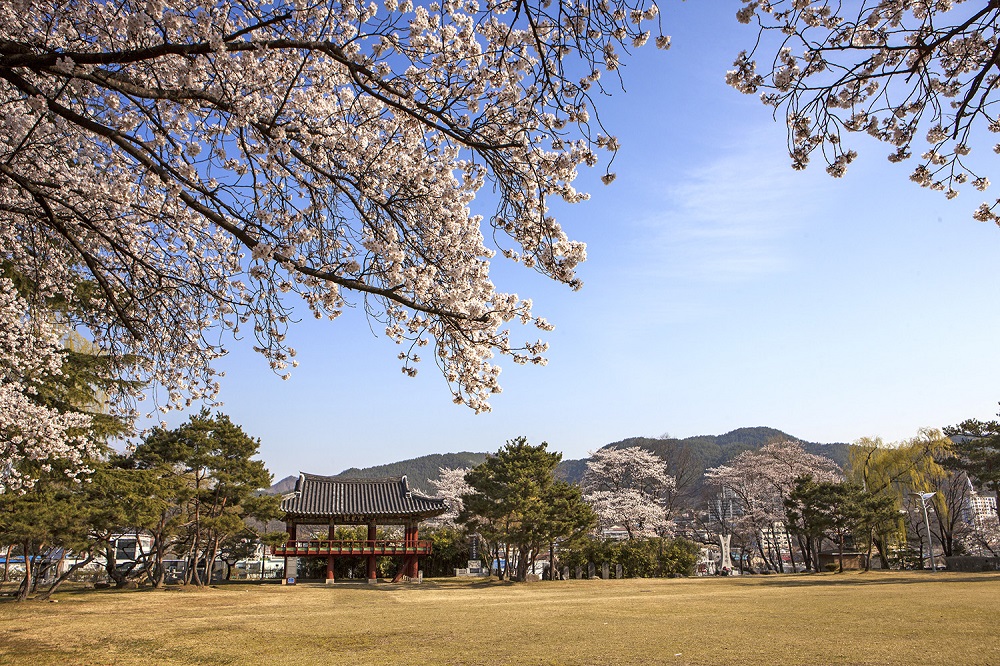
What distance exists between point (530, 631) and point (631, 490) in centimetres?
2490

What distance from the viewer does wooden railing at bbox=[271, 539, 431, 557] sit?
2492 centimetres

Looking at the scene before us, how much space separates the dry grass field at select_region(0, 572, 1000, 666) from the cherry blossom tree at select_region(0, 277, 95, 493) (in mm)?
2283

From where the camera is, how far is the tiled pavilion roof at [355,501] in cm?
2602

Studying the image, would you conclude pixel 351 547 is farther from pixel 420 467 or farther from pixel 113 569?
pixel 420 467

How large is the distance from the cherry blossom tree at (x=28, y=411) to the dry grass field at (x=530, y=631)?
89.9 inches

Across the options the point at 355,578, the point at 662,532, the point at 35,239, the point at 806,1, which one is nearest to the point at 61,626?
the point at 35,239

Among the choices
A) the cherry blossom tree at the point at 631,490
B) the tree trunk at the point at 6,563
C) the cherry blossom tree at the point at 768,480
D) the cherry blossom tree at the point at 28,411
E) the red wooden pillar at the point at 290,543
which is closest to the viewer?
the cherry blossom tree at the point at 28,411

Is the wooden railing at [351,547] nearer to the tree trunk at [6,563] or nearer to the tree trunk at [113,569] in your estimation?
the tree trunk at [113,569]

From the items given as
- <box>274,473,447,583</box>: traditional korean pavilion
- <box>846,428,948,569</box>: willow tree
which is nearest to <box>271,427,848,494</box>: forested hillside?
<box>846,428,948,569</box>: willow tree

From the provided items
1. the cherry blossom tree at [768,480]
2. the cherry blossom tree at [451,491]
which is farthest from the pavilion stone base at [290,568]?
the cherry blossom tree at [768,480]

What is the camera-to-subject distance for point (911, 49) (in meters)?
3.06

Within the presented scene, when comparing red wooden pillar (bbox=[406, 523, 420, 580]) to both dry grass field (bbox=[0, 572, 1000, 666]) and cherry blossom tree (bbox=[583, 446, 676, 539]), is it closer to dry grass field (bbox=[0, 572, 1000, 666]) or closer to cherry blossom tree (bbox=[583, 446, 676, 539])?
cherry blossom tree (bbox=[583, 446, 676, 539])

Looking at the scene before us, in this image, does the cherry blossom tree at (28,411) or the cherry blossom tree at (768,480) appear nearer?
the cherry blossom tree at (28,411)

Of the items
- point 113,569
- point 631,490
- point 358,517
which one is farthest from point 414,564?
point 631,490
